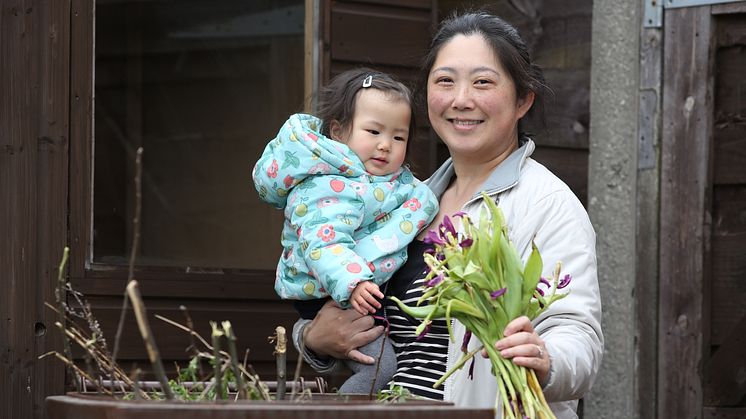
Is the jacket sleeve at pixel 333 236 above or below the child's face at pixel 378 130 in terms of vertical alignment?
below

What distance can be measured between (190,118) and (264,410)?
6168mm

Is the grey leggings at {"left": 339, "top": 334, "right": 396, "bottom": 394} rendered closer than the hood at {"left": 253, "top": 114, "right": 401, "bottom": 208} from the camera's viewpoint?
Yes

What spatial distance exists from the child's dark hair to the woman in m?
0.10

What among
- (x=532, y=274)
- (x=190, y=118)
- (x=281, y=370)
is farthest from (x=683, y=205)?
(x=190, y=118)

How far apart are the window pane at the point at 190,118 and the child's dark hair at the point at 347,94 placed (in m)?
3.43

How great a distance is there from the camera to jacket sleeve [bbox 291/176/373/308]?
287 cm

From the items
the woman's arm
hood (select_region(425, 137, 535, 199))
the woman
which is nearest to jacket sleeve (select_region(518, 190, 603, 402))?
the woman

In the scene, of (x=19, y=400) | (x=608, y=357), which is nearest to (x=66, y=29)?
(x=19, y=400)

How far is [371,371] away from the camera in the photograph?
2945 millimetres

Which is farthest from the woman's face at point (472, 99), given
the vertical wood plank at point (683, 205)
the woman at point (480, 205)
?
the vertical wood plank at point (683, 205)

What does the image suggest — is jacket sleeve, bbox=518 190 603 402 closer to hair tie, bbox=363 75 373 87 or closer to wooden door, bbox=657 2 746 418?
hair tie, bbox=363 75 373 87

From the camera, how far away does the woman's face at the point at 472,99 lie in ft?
9.33

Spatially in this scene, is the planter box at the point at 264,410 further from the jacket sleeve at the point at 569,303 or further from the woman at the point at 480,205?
the woman at the point at 480,205

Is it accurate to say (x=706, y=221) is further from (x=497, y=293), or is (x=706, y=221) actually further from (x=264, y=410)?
(x=264, y=410)
